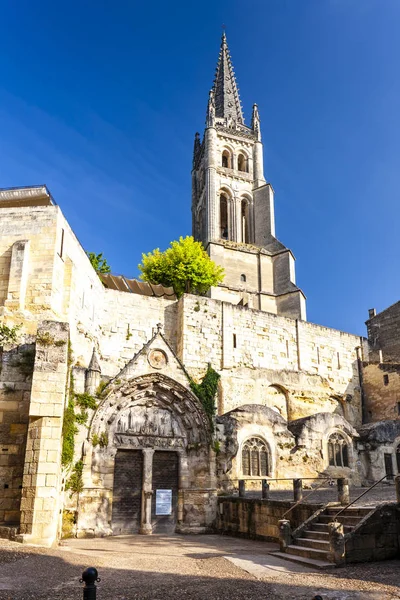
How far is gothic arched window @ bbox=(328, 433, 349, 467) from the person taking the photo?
22.3 metres

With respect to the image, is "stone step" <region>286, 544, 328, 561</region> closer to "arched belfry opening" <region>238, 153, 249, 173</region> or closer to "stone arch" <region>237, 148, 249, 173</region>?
"stone arch" <region>237, 148, 249, 173</region>

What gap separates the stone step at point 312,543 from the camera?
1114 cm

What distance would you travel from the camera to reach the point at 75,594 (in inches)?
311

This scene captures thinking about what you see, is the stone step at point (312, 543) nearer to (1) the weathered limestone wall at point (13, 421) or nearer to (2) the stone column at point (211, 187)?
(1) the weathered limestone wall at point (13, 421)

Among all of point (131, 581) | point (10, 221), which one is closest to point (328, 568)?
point (131, 581)

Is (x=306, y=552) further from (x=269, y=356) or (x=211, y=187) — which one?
(x=211, y=187)

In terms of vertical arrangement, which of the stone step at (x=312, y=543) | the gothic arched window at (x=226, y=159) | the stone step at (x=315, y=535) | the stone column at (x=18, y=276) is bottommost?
the stone step at (x=312, y=543)

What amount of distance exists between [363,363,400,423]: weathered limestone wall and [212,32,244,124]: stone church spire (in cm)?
3638

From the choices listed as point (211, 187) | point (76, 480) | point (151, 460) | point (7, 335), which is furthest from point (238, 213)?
point (76, 480)

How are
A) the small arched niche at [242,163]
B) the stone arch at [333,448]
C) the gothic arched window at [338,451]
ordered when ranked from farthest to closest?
the small arched niche at [242,163], the gothic arched window at [338,451], the stone arch at [333,448]

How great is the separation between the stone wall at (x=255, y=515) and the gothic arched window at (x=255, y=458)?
2471 millimetres

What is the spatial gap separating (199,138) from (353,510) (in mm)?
52993

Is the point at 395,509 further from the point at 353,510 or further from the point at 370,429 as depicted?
the point at 370,429

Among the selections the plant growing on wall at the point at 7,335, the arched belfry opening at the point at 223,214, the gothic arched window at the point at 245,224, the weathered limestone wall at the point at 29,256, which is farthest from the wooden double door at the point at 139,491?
the arched belfry opening at the point at 223,214
